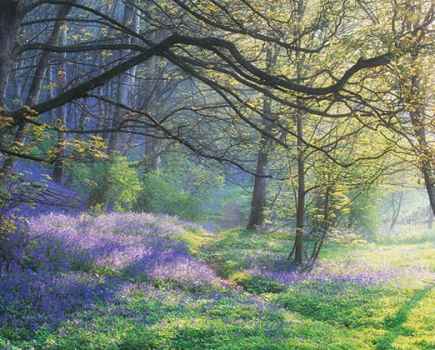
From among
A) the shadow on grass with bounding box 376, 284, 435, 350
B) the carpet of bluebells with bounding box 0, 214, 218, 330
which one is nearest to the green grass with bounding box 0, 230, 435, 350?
the shadow on grass with bounding box 376, 284, 435, 350

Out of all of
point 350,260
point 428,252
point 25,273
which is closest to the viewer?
point 25,273

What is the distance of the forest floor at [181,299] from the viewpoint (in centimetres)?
696

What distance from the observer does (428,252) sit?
73.4 feet

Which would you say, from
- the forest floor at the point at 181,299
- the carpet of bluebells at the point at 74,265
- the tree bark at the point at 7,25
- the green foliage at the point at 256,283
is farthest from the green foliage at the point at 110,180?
the tree bark at the point at 7,25

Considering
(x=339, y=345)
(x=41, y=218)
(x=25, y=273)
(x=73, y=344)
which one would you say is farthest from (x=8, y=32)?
(x=41, y=218)

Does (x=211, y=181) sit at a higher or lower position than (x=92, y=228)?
higher

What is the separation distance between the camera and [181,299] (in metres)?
9.44

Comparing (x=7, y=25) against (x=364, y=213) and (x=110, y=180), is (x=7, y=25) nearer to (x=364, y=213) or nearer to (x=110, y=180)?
(x=110, y=180)

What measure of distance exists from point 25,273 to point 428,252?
19038 mm

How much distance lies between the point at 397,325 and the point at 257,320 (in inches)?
105

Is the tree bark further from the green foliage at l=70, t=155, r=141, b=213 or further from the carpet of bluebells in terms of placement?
the green foliage at l=70, t=155, r=141, b=213

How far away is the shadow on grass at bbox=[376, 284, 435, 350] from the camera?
767 centimetres

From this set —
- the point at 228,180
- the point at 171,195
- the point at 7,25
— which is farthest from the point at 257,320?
the point at 171,195

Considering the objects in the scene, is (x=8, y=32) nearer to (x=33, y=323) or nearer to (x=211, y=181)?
(x=33, y=323)
